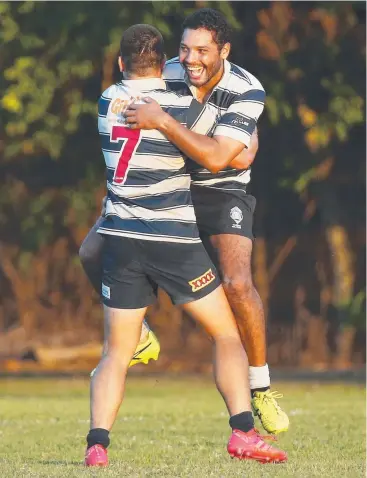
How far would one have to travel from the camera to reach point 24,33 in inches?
764

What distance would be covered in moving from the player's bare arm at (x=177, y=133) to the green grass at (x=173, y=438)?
171cm

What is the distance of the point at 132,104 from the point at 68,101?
13.1m

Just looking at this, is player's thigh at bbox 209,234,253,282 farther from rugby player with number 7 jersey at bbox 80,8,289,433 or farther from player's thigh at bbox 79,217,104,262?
player's thigh at bbox 79,217,104,262

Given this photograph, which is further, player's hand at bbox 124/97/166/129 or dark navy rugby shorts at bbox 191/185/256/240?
dark navy rugby shorts at bbox 191/185/256/240

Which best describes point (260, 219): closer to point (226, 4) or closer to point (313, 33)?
point (313, 33)

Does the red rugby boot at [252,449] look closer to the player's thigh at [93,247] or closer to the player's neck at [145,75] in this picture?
the player's thigh at [93,247]

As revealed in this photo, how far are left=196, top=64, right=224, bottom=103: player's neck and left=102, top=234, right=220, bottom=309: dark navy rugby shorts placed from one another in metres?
1.19

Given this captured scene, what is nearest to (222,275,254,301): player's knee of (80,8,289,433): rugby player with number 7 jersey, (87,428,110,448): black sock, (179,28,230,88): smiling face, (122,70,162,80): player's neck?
(80,8,289,433): rugby player with number 7 jersey

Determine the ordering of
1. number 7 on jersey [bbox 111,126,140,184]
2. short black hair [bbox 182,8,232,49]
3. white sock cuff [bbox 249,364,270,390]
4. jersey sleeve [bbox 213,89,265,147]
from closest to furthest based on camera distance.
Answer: number 7 on jersey [bbox 111,126,140,184] < jersey sleeve [bbox 213,89,265,147] < short black hair [bbox 182,8,232,49] < white sock cuff [bbox 249,364,270,390]

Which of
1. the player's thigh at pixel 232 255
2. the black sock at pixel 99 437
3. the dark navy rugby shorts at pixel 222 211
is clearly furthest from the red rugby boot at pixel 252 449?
the dark navy rugby shorts at pixel 222 211

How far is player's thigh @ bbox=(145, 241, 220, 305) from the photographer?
7441 millimetres

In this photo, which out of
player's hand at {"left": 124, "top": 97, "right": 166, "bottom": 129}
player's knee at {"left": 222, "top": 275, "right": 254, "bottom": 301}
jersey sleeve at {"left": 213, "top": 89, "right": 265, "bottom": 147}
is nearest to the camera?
player's hand at {"left": 124, "top": 97, "right": 166, "bottom": 129}

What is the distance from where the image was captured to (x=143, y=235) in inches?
292

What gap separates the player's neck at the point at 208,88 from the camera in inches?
323
